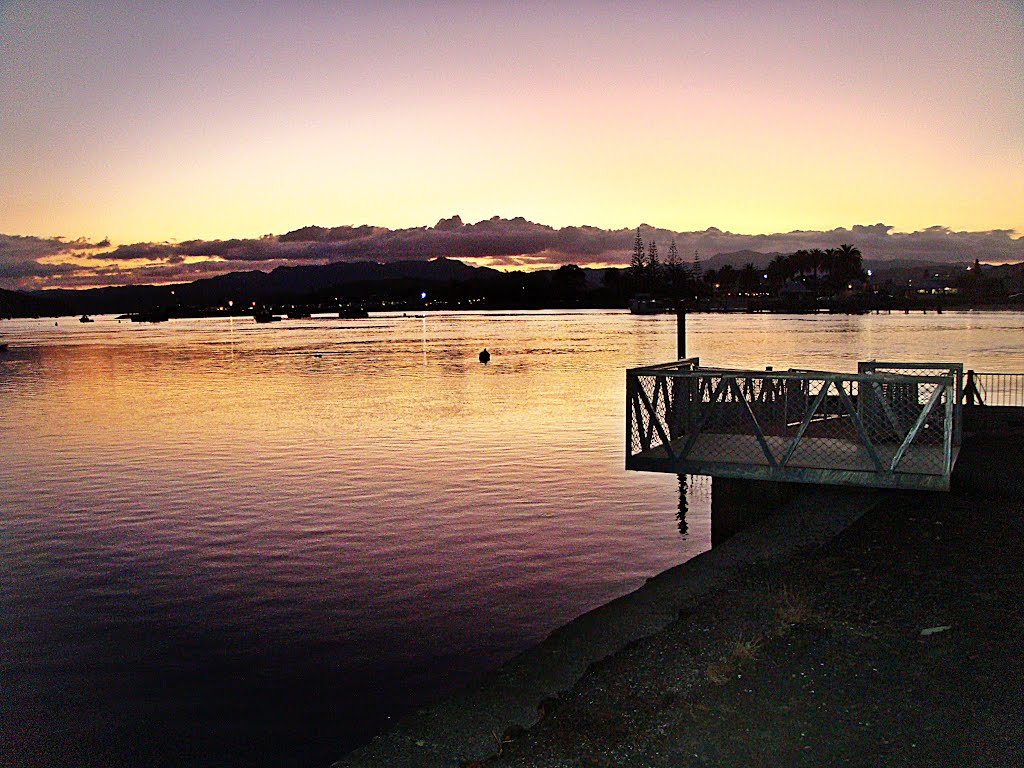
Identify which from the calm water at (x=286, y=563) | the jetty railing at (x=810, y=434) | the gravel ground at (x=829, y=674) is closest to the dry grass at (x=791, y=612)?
the gravel ground at (x=829, y=674)

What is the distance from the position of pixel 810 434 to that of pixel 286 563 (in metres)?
12.6

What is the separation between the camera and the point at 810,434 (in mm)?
20281

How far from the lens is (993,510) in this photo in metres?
14.5

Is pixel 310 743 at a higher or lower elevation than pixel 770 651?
lower

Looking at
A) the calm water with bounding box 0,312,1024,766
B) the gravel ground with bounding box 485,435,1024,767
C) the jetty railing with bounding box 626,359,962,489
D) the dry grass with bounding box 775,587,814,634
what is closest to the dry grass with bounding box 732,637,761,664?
the gravel ground with bounding box 485,435,1024,767

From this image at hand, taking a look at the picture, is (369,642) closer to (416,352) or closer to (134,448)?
(134,448)

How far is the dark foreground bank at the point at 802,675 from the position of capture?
25.1 ft

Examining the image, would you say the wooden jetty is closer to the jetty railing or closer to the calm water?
the jetty railing

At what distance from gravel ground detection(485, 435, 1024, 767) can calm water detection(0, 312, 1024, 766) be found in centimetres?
385

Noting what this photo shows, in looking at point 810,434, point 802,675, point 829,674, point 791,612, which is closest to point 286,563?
point 791,612

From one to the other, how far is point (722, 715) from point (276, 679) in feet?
24.0

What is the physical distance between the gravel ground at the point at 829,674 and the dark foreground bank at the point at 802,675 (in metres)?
0.02

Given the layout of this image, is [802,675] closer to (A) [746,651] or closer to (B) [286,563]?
(A) [746,651]

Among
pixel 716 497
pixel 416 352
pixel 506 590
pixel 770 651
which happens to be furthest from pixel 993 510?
pixel 416 352
